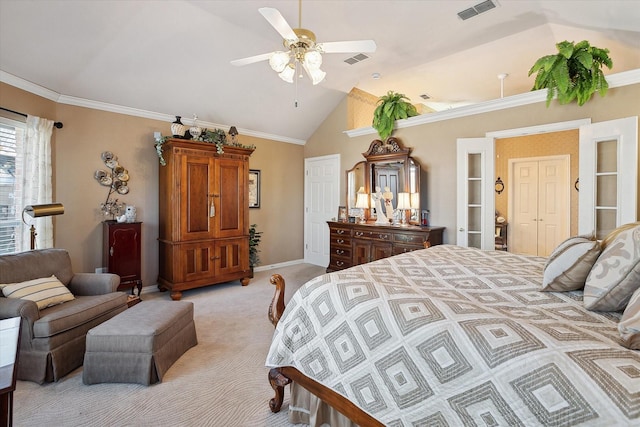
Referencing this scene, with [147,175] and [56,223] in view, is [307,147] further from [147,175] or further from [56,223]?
[56,223]

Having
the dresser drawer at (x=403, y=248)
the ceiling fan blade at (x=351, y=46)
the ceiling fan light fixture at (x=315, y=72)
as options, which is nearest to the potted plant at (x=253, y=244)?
the dresser drawer at (x=403, y=248)

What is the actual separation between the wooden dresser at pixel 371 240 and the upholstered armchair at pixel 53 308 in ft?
10.3

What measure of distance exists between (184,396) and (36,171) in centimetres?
297

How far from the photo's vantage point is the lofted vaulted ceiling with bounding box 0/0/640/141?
9.53 feet

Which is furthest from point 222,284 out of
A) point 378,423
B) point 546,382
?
point 546,382

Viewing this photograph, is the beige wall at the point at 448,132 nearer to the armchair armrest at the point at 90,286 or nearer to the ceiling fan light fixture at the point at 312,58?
the ceiling fan light fixture at the point at 312,58

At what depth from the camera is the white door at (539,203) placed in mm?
5461

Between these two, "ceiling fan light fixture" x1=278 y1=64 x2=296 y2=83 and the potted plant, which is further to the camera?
the potted plant

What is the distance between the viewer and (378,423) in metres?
1.28

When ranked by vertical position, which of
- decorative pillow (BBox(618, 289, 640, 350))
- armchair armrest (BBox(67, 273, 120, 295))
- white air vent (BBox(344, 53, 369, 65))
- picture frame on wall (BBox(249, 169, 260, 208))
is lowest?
armchair armrest (BBox(67, 273, 120, 295))

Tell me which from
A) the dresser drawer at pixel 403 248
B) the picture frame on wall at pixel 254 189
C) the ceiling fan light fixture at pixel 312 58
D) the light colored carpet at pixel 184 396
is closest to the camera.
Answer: the light colored carpet at pixel 184 396

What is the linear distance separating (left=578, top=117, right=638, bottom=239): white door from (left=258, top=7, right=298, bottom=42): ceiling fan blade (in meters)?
3.16

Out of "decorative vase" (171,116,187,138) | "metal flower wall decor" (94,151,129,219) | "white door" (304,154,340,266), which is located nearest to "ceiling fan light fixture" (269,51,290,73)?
"decorative vase" (171,116,187,138)

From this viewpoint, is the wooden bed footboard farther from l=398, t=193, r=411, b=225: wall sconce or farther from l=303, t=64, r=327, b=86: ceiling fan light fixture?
l=398, t=193, r=411, b=225: wall sconce
